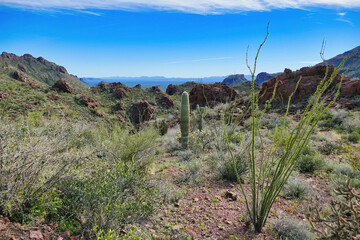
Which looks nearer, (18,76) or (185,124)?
(185,124)

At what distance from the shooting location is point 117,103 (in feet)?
103

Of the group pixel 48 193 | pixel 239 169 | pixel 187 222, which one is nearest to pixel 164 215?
pixel 187 222

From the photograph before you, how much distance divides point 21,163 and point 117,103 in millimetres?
29482

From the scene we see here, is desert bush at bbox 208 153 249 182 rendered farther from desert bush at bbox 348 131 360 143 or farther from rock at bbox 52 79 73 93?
rock at bbox 52 79 73 93

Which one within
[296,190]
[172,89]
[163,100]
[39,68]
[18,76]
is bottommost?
[296,190]

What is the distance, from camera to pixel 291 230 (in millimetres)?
3059

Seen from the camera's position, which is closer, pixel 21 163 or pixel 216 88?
pixel 21 163

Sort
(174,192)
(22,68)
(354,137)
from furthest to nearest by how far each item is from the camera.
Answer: (22,68), (354,137), (174,192)

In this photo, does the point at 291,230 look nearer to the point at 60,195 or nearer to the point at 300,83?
the point at 60,195

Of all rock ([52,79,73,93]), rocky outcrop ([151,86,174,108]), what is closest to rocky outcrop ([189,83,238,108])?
rocky outcrop ([151,86,174,108])

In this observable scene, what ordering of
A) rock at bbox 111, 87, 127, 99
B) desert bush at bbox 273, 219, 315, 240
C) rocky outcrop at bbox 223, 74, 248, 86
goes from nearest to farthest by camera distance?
desert bush at bbox 273, 219, 315, 240 → rocky outcrop at bbox 223, 74, 248, 86 → rock at bbox 111, 87, 127, 99

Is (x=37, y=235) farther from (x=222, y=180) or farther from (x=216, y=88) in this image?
(x=216, y=88)

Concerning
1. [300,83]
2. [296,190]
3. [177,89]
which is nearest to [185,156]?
[296,190]

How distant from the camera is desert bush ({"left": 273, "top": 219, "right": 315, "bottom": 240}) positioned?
3.00 m
